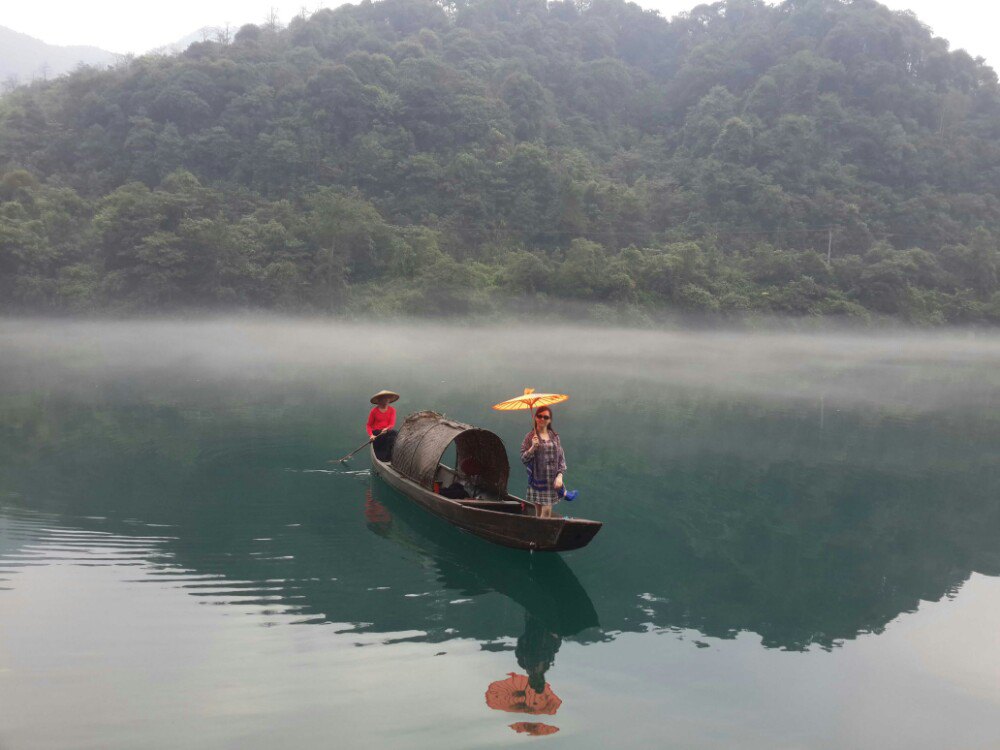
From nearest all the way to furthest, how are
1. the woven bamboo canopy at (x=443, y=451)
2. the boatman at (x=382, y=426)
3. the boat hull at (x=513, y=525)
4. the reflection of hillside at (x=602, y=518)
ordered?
the reflection of hillside at (x=602, y=518), the boat hull at (x=513, y=525), the woven bamboo canopy at (x=443, y=451), the boatman at (x=382, y=426)

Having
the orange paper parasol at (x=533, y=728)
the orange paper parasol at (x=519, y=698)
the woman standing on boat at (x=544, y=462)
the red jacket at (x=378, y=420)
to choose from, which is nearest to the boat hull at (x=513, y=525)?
the woman standing on boat at (x=544, y=462)

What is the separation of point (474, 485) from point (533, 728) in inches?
206

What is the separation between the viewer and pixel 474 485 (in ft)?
34.3

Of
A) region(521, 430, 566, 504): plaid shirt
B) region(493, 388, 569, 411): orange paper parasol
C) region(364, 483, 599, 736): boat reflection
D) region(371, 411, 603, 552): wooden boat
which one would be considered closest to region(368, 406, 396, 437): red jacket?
region(371, 411, 603, 552): wooden boat

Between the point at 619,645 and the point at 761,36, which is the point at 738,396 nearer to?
the point at 619,645

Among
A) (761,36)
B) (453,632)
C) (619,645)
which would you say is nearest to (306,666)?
(453,632)

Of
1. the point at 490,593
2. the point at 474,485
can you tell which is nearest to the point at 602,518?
the point at 474,485

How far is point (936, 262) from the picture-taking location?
4872cm

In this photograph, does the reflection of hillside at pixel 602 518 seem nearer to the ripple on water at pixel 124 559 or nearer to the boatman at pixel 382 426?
the ripple on water at pixel 124 559

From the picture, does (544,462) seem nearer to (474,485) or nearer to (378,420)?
(474,485)

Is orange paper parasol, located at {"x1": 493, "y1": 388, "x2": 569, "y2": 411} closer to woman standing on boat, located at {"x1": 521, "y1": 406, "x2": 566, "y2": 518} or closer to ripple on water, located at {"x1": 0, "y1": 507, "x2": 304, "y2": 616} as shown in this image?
woman standing on boat, located at {"x1": 521, "y1": 406, "x2": 566, "y2": 518}

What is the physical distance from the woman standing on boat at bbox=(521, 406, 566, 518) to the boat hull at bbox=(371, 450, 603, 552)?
350 mm

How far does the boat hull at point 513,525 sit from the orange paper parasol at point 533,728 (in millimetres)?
2405

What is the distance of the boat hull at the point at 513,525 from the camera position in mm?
7660
